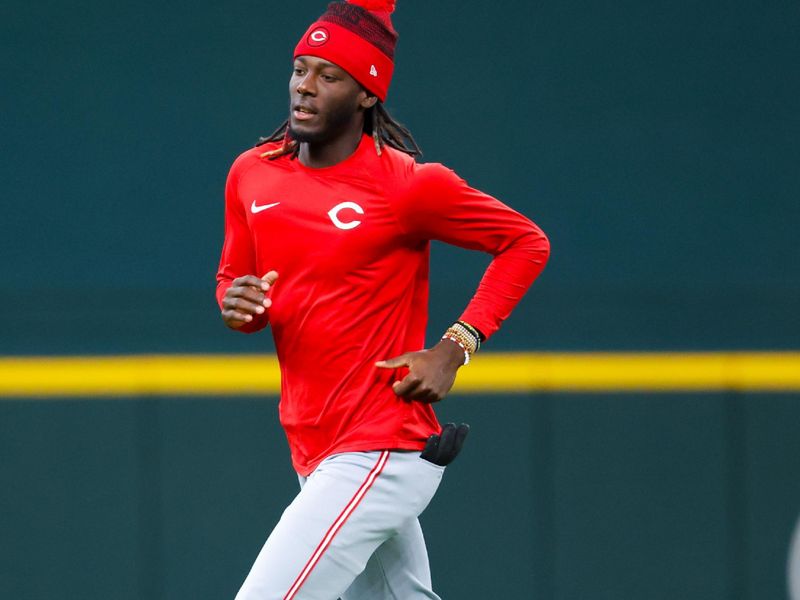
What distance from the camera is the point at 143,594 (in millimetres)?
4879

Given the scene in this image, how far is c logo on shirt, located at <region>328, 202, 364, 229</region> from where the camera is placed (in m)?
3.04

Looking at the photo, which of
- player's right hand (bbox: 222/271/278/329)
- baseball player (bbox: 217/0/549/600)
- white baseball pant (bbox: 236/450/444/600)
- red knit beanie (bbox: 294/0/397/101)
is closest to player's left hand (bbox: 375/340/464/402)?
baseball player (bbox: 217/0/549/600)

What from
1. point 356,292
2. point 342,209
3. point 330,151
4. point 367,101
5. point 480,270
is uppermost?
point 367,101

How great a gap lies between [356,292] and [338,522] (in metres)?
0.53

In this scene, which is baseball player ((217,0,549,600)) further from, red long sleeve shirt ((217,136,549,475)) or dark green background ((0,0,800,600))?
dark green background ((0,0,800,600))

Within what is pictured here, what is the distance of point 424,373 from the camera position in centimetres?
298

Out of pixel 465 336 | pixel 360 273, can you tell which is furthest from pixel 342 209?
pixel 465 336

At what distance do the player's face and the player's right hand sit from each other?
14.9 inches

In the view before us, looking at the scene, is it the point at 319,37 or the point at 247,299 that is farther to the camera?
the point at 319,37

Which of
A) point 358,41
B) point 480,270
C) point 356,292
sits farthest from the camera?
point 480,270

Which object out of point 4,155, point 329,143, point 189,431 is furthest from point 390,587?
point 4,155

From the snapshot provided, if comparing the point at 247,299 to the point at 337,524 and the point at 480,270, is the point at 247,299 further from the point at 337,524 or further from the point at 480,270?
Answer: the point at 480,270

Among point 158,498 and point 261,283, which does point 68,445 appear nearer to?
point 158,498

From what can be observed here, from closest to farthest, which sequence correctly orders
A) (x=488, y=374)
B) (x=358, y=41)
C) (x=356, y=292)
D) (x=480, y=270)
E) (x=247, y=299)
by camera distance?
(x=247, y=299) < (x=356, y=292) < (x=358, y=41) < (x=488, y=374) < (x=480, y=270)
